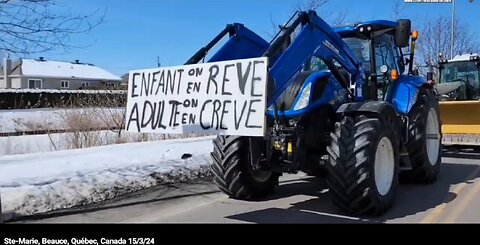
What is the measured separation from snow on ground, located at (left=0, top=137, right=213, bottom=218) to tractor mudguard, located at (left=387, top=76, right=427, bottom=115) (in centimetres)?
384

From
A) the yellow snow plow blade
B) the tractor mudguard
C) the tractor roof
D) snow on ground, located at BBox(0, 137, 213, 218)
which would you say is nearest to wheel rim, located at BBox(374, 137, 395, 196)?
the tractor mudguard

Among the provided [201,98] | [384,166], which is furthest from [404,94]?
[201,98]

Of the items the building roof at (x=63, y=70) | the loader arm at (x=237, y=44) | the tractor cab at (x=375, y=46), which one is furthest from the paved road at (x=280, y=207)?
the building roof at (x=63, y=70)

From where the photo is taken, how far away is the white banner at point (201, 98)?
5246mm

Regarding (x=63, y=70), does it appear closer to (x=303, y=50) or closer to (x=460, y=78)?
(x=460, y=78)

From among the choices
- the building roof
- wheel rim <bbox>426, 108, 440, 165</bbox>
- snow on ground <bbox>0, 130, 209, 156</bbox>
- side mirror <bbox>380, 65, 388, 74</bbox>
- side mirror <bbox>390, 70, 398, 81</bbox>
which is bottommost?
snow on ground <bbox>0, 130, 209, 156</bbox>

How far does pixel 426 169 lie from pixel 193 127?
4861 millimetres

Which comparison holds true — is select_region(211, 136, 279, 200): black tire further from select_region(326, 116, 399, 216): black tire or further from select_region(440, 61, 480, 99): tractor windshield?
select_region(440, 61, 480, 99): tractor windshield

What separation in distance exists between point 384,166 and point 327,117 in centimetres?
102

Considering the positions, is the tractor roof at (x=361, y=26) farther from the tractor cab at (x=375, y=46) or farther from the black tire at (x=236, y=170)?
the black tire at (x=236, y=170)

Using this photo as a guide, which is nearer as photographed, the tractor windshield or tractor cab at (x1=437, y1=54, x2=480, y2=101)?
tractor cab at (x1=437, y1=54, x2=480, y2=101)

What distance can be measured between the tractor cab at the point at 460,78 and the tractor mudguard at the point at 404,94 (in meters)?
5.96

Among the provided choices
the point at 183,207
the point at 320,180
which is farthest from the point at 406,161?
the point at 183,207

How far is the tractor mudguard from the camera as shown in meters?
8.18
